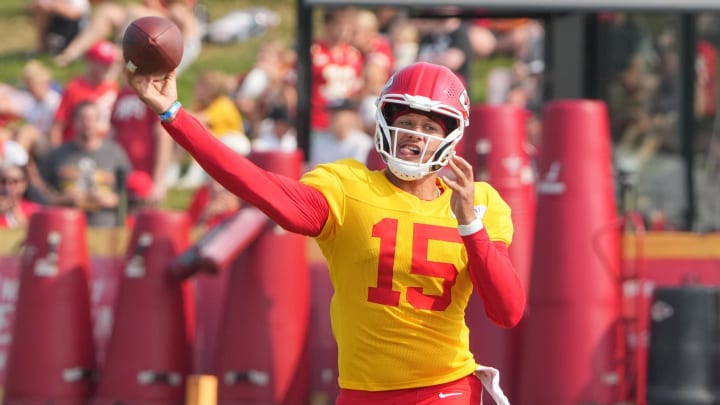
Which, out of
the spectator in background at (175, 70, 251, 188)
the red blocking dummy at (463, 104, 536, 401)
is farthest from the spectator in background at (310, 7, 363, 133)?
the red blocking dummy at (463, 104, 536, 401)

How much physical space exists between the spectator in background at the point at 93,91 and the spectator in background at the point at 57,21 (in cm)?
304

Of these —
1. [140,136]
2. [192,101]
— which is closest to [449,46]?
[140,136]

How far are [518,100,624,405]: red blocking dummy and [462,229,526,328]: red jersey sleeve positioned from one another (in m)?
3.80

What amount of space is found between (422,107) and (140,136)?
6947mm

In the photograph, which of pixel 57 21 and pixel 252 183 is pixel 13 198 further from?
pixel 252 183

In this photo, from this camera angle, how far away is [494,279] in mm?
5242

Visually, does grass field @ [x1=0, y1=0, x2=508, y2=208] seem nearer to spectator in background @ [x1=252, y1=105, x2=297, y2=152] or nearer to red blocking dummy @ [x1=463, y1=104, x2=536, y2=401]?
spectator in background @ [x1=252, y1=105, x2=297, y2=152]

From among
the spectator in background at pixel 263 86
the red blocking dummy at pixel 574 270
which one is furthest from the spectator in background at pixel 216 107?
the red blocking dummy at pixel 574 270

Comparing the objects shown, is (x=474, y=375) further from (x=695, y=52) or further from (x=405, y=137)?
(x=695, y=52)

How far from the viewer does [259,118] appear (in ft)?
46.4

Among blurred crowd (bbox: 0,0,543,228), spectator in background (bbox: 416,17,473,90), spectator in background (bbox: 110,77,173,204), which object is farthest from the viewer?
spectator in background (bbox: 416,17,473,90)

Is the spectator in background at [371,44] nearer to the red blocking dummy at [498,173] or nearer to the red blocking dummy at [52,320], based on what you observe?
the red blocking dummy at [498,173]

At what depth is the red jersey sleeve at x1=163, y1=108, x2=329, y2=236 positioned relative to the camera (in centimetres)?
512

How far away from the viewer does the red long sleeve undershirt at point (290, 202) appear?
16.8ft
